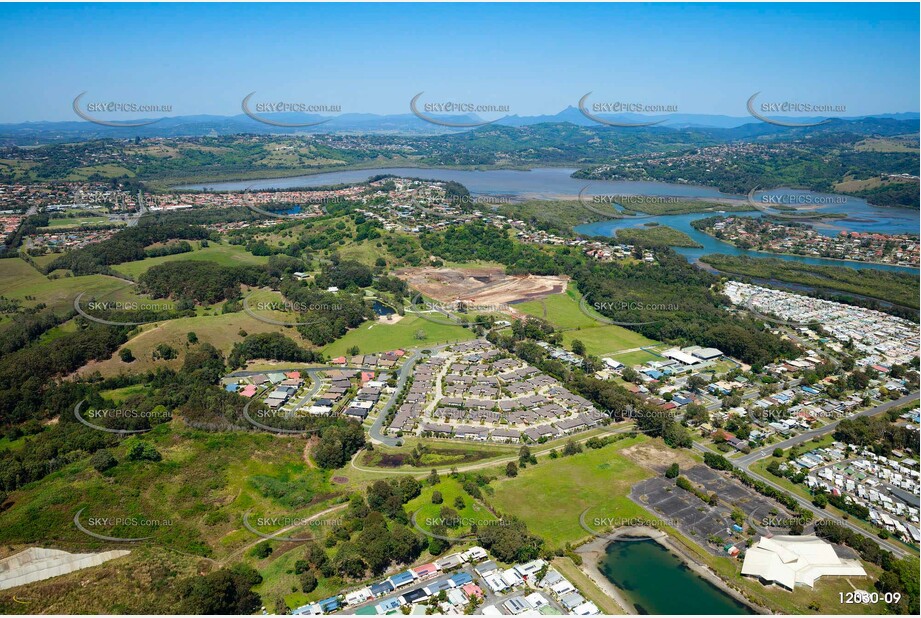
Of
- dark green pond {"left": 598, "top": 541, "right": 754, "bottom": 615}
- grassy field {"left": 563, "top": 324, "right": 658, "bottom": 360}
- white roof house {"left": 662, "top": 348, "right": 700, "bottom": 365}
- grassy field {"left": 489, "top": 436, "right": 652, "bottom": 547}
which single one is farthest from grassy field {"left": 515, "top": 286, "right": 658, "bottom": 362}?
dark green pond {"left": 598, "top": 541, "right": 754, "bottom": 615}

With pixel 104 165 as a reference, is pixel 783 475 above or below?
below

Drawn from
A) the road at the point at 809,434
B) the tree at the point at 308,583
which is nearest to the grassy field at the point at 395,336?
the road at the point at 809,434

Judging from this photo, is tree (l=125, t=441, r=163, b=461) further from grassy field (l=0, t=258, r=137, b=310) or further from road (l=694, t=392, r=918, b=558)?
road (l=694, t=392, r=918, b=558)

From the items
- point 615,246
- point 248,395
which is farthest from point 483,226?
point 248,395

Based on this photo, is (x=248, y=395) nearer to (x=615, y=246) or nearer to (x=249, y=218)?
(x=615, y=246)

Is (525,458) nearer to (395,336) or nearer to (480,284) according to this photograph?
(395,336)

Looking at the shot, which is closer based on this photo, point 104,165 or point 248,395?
point 248,395

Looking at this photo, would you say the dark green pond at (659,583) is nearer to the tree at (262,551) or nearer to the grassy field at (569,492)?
the grassy field at (569,492)
